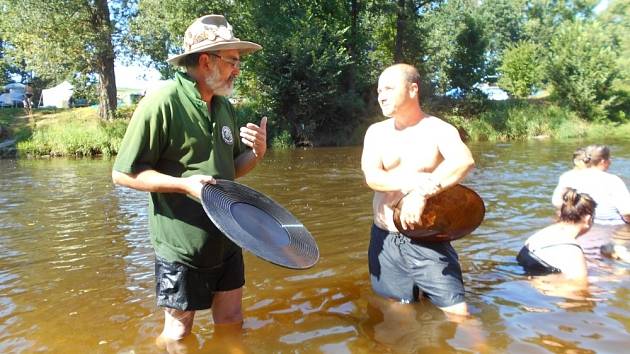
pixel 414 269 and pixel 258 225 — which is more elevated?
pixel 258 225

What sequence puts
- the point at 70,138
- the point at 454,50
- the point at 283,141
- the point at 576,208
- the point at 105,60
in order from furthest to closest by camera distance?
1. the point at 454,50
2. the point at 105,60
3. the point at 283,141
4. the point at 70,138
5. the point at 576,208

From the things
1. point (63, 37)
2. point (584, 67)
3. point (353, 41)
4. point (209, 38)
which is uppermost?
point (353, 41)

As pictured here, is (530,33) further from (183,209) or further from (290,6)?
(183,209)

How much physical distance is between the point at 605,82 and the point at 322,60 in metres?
18.6

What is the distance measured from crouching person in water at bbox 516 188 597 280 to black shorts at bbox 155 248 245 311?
365 centimetres

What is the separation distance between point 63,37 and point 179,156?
30.5 metres

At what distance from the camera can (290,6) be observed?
105 feet

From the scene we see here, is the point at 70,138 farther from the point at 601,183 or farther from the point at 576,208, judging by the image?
the point at 576,208

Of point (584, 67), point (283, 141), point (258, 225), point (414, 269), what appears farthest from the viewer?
point (584, 67)

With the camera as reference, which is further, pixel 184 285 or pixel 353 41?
pixel 353 41

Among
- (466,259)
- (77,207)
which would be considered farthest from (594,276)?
(77,207)

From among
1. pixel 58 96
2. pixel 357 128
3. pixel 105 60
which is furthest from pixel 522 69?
pixel 58 96

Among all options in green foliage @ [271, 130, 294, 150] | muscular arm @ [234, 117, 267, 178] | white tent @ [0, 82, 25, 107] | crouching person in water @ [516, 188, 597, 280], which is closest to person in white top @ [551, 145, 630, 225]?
crouching person in water @ [516, 188, 597, 280]

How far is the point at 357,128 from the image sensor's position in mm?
31328
